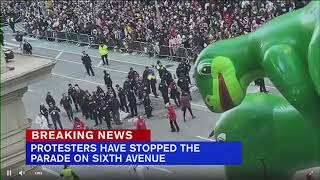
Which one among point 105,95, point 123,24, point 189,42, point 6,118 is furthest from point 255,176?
point 123,24

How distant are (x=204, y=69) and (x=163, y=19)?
18.5 metres

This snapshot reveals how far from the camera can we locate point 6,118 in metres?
7.56

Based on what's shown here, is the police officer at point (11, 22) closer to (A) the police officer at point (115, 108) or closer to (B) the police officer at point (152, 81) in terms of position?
(B) the police officer at point (152, 81)

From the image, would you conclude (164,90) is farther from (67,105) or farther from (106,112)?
(67,105)

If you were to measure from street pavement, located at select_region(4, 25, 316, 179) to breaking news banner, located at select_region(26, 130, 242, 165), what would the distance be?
83 centimetres

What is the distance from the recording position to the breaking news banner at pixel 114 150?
403 inches

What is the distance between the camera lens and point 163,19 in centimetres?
2836

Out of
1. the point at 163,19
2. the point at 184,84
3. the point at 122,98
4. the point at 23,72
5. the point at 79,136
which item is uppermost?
the point at 23,72

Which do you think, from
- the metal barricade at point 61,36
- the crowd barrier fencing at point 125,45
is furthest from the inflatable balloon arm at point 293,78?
the metal barricade at point 61,36

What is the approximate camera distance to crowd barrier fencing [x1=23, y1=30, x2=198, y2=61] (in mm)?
24984

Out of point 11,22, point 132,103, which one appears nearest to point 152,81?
point 132,103

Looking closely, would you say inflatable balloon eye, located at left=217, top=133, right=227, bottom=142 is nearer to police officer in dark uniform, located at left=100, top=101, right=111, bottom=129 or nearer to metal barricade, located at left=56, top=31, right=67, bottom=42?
police officer in dark uniform, located at left=100, top=101, right=111, bottom=129

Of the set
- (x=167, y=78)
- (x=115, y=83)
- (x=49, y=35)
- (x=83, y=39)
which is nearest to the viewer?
(x=167, y=78)

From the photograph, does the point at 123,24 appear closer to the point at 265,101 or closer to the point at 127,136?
the point at 127,136
